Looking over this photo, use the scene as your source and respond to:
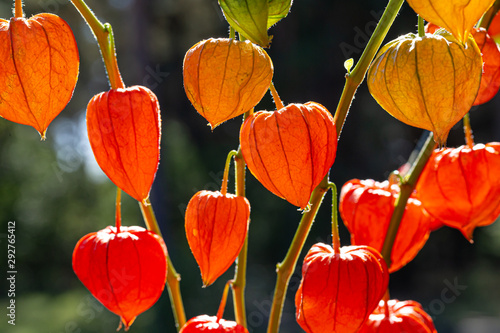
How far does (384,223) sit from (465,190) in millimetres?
72

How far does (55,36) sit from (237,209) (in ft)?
0.56

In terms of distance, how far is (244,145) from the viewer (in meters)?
0.35

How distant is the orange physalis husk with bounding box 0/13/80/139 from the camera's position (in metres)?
0.35

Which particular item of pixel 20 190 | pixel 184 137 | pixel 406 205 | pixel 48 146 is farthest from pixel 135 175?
pixel 48 146

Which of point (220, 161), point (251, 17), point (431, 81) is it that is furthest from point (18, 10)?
point (220, 161)

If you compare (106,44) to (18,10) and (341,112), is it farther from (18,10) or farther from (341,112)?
(341,112)

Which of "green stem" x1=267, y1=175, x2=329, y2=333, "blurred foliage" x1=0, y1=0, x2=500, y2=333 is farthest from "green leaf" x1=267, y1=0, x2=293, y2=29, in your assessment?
"blurred foliage" x1=0, y1=0, x2=500, y2=333

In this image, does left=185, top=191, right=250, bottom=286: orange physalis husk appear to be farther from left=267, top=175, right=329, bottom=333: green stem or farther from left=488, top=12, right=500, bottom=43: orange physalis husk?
left=488, top=12, right=500, bottom=43: orange physalis husk

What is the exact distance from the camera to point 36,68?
0.35 m

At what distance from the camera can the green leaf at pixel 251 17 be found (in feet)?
1.10

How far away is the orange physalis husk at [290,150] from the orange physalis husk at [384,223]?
0.14m

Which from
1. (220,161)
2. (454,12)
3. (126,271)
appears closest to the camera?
(454,12)

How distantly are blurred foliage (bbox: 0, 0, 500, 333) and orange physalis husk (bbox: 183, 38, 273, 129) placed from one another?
12.6 ft

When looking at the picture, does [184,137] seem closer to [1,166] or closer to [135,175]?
[1,166]
